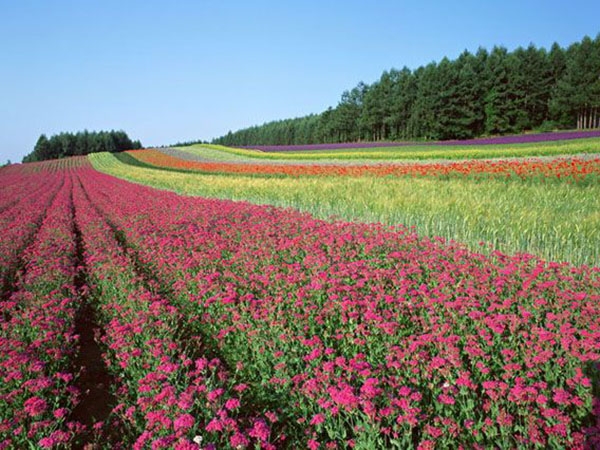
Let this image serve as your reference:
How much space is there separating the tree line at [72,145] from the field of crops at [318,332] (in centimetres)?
10794

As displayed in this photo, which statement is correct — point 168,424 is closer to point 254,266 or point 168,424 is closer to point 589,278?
point 254,266

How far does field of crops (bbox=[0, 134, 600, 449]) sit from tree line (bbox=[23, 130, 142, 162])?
354ft

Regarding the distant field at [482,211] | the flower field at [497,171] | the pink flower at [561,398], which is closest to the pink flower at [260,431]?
the pink flower at [561,398]

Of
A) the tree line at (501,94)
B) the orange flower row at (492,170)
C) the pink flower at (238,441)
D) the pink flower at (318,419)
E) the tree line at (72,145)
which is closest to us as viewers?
the pink flower at (238,441)

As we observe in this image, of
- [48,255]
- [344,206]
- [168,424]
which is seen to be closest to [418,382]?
[168,424]

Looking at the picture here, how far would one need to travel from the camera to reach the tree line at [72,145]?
104m

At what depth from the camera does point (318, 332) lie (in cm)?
473

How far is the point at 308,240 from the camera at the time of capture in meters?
7.86

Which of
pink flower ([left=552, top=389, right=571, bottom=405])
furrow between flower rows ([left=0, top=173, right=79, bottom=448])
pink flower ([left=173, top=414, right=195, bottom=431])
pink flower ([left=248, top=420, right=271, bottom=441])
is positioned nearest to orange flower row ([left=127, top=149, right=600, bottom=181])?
pink flower ([left=552, top=389, right=571, bottom=405])

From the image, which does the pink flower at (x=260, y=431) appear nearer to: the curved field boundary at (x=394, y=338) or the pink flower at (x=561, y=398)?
the curved field boundary at (x=394, y=338)

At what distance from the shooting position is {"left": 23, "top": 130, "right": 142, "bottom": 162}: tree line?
10362 cm

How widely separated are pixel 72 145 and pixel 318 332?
120305 mm

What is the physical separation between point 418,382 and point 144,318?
316 centimetres

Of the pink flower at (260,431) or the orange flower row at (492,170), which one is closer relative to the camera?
the pink flower at (260,431)
